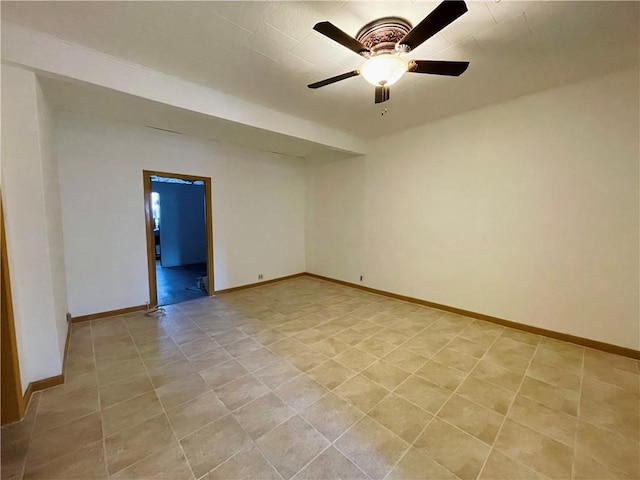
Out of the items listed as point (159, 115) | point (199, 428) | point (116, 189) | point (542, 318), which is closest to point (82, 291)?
point (116, 189)

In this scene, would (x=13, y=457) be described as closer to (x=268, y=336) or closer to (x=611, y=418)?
(x=268, y=336)

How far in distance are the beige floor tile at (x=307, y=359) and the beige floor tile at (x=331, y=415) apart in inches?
17.8

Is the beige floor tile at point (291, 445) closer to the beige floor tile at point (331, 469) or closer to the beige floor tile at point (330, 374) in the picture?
the beige floor tile at point (331, 469)

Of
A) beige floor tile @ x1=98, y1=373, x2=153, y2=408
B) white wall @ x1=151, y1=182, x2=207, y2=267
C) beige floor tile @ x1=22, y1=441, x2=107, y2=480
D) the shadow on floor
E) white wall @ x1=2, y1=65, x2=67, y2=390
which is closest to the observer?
beige floor tile @ x1=22, y1=441, x2=107, y2=480

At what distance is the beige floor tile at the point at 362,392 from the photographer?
77.8 inches

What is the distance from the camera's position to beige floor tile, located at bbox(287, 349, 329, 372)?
2.46 m

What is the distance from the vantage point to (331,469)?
57.2 inches

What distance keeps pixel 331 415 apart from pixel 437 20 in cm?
253

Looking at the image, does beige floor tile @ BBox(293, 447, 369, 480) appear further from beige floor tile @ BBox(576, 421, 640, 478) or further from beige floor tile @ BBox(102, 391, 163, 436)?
beige floor tile @ BBox(576, 421, 640, 478)

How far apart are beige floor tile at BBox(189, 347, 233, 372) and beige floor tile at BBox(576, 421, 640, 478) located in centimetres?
273

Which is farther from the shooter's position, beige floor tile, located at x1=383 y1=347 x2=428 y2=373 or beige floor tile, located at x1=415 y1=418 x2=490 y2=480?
beige floor tile, located at x1=383 y1=347 x2=428 y2=373

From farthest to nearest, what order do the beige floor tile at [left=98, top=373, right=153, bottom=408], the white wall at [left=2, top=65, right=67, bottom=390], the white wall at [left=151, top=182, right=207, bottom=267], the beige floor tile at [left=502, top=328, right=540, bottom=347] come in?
the white wall at [left=151, top=182, right=207, bottom=267] < the beige floor tile at [left=502, top=328, right=540, bottom=347] < the beige floor tile at [left=98, top=373, right=153, bottom=408] < the white wall at [left=2, top=65, right=67, bottom=390]

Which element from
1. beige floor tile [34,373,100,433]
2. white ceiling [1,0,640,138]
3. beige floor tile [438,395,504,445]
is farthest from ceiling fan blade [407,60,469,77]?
beige floor tile [34,373,100,433]

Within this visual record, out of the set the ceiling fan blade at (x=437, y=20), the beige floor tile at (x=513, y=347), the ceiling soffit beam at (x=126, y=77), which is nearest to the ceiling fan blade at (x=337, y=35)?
the ceiling fan blade at (x=437, y=20)
